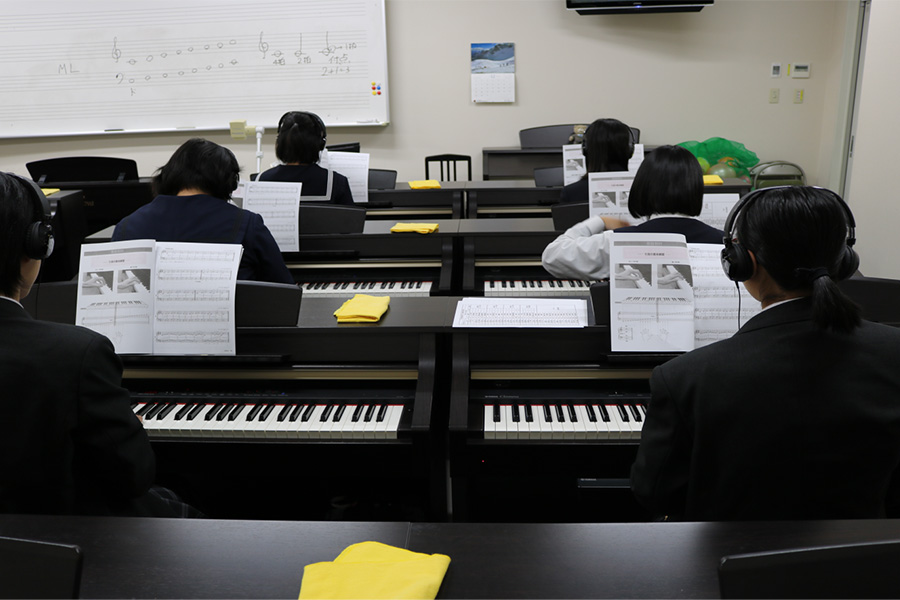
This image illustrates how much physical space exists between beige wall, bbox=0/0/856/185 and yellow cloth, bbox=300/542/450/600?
6.62 m

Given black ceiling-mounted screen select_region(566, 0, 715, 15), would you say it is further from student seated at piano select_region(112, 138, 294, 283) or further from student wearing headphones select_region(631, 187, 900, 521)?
student wearing headphones select_region(631, 187, 900, 521)

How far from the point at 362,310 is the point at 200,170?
3.09 ft

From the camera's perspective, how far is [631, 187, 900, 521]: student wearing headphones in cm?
129

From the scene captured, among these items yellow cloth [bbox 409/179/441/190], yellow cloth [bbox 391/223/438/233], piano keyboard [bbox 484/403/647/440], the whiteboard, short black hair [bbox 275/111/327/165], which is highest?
the whiteboard

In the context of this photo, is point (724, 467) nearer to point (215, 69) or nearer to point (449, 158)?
point (449, 158)

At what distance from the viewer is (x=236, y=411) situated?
2139mm

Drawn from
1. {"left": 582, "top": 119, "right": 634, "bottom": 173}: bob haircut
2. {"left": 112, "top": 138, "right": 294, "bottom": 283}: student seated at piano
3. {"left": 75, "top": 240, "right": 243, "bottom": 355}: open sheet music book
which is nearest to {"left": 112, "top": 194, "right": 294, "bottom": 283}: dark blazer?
{"left": 112, "top": 138, "right": 294, "bottom": 283}: student seated at piano

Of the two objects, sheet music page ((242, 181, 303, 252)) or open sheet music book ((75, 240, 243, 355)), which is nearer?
open sheet music book ((75, 240, 243, 355))

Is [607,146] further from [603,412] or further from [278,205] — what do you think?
[603,412]

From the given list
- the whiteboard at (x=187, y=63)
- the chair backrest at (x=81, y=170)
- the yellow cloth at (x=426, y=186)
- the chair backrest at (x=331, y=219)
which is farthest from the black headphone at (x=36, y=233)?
the whiteboard at (x=187, y=63)

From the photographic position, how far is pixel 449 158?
6.62 m

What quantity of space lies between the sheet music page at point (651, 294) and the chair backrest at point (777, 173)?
18.0ft

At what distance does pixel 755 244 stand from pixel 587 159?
2748 mm

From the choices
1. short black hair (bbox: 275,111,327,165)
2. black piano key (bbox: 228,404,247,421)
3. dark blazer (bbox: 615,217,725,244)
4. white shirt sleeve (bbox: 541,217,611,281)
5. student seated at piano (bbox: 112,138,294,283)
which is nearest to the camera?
black piano key (bbox: 228,404,247,421)
